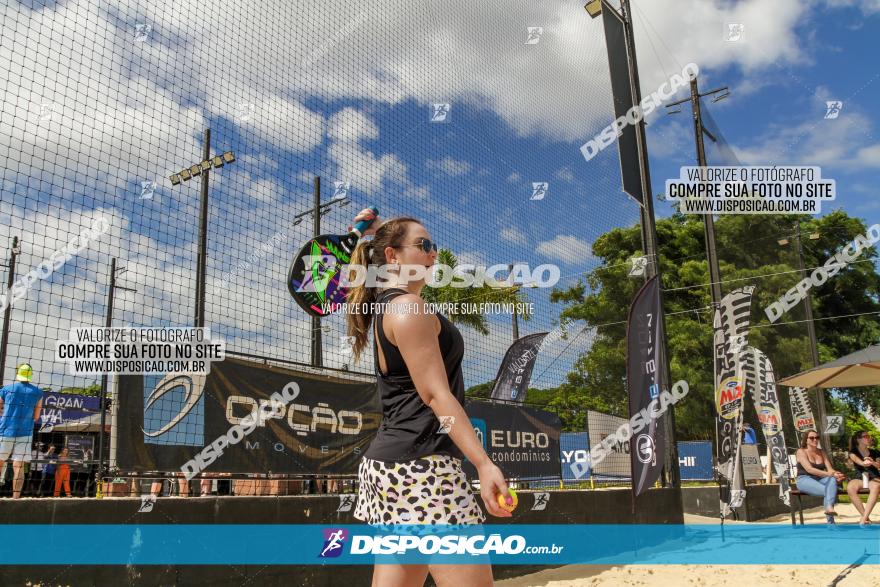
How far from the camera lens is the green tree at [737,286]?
24.7 m

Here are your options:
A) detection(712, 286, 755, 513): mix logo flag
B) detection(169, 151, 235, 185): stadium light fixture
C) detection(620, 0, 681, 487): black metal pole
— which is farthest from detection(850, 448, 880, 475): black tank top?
detection(169, 151, 235, 185): stadium light fixture

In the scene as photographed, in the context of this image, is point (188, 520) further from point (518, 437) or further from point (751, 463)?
point (751, 463)

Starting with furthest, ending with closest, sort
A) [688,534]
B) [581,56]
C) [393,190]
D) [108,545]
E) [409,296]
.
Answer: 1. [581,56]
2. [688,534]
3. [393,190]
4. [108,545]
5. [409,296]

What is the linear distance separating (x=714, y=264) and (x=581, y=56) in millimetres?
6167

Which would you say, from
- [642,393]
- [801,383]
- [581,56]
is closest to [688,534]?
[642,393]

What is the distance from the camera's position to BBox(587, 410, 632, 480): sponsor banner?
8750 millimetres

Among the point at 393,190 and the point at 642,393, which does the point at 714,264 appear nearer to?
the point at 642,393

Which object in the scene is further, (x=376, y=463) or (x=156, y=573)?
(x=156, y=573)

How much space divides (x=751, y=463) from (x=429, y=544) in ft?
42.9

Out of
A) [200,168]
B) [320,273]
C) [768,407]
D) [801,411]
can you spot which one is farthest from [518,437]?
[801,411]

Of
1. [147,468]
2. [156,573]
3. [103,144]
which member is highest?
[103,144]

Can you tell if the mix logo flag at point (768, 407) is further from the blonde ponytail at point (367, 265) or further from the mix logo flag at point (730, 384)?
the blonde ponytail at point (367, 265)

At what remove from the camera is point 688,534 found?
891 centimetres

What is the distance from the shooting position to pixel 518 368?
32.6 feet
